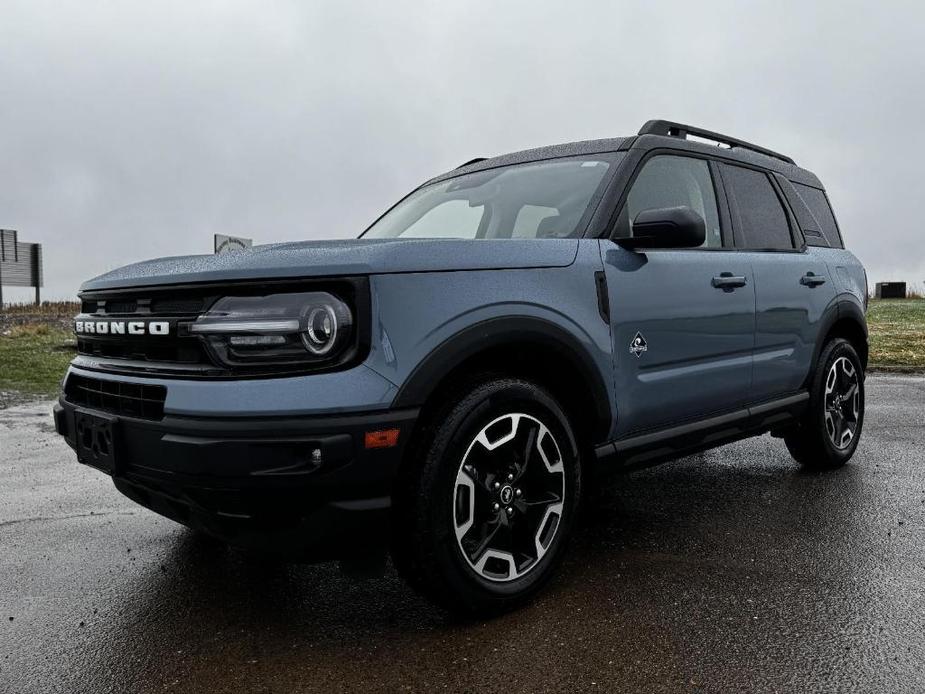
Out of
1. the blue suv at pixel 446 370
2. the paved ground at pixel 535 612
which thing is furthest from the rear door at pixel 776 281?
the paved ground at pixel 535 612

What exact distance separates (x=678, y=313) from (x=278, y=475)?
195cm

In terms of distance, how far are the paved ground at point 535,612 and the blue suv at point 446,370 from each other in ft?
0.90

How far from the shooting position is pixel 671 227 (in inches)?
121

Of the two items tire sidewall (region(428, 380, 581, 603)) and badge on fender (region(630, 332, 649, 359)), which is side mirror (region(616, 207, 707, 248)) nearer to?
badge on fender (region(630, 332, 649, 359))

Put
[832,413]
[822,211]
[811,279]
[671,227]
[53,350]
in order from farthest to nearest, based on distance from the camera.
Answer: [53,350] < [822,211] < [832,413] < [811,279] < [671,227]

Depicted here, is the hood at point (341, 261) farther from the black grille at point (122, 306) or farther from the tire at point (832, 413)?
the tire at point (832, 413)

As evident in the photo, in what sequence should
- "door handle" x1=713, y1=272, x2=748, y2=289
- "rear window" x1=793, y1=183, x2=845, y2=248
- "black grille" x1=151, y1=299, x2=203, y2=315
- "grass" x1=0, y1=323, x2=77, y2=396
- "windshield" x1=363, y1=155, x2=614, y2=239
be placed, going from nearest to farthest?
1. "black grille" x1=151, y1=299, x2=203, y2=315
2. "windshield" x1=363, y1=155, x2=614, y2=239
3. "door handle" x1=713, y1=272, x2=748, y2=289
4. "rear window" x1=793, y1=183, x2=845, y2=248
5. "grass" x1=0, y1=323, x2=77, y2=396

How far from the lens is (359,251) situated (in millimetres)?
2469

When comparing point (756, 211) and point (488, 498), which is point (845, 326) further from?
point (488, 498)

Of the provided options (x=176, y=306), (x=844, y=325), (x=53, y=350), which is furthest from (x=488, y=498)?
(x=53, y=350)

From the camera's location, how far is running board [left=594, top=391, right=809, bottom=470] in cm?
324

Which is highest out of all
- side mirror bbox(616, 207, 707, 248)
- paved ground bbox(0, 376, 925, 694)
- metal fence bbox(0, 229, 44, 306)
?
metal fence bbox(0, 229, 44, 306)

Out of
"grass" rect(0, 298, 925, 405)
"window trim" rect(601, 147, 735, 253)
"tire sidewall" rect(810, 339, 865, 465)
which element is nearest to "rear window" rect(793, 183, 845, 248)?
"tire sidewall" rect(810, 339, 865, 465)

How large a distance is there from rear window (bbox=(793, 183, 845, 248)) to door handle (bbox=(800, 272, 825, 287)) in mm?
592
